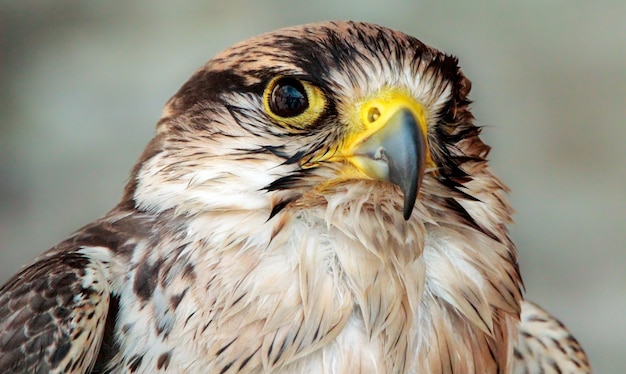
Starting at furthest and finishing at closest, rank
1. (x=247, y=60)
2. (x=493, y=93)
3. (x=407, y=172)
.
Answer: (x=493, y=93) → (x=247, y=60) → (x=407, y=172)

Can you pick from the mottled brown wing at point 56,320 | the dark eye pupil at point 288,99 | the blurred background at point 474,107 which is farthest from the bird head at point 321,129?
the blurred background at point 474,107

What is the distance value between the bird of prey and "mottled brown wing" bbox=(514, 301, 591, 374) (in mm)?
473

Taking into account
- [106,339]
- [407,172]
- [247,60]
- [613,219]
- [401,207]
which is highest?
[247,60]

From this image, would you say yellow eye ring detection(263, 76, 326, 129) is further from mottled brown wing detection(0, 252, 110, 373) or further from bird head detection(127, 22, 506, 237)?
mottled brown wing detection(0, 252, 110, 373)

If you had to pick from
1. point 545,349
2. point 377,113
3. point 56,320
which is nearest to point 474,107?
point 545,349

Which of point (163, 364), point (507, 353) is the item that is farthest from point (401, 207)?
point (163, 364)

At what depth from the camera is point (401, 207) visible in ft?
5.29

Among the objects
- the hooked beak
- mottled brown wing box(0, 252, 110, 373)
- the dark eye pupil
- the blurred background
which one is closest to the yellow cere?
the hooked beak

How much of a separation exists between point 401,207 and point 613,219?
2.73m

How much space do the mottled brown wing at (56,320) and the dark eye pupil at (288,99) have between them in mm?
531

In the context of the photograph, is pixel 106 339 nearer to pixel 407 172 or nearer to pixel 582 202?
pixel 407 172

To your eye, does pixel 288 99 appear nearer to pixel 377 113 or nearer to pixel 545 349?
pixel 377 113

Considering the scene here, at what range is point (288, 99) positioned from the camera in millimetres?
1646

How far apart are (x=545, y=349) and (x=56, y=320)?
1404mm
